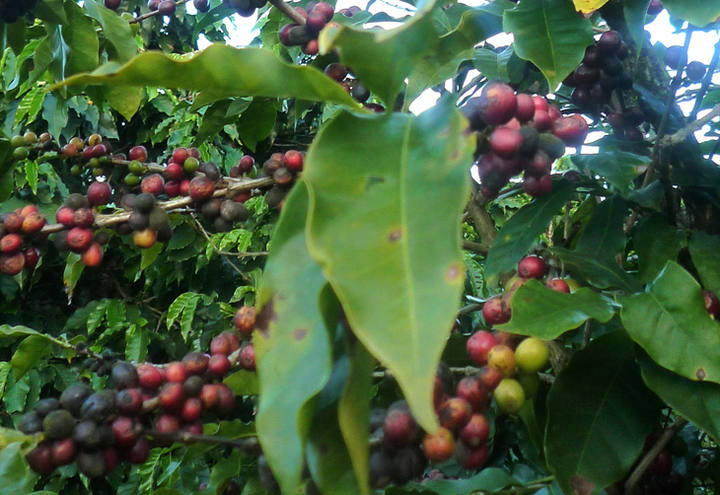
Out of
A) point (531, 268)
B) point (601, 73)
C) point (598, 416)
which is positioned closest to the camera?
point (598, 416)

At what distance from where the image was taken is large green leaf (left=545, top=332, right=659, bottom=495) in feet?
2.25

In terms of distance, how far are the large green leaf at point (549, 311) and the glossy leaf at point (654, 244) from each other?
23cm

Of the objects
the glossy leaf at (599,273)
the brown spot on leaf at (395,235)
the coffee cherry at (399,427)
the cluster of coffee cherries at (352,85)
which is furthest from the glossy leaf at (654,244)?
the brown spot on leaf at (395,235)

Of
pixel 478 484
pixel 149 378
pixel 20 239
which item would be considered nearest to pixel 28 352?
pixel 20 239

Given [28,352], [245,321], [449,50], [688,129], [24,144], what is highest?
[449,50]

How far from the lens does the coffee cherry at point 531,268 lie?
32.1 inches

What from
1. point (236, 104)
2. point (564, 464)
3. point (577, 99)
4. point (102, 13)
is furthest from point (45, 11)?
point (564, 464)

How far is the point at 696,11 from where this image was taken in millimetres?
742

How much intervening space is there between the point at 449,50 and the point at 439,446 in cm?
38

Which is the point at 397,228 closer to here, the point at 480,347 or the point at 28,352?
the point at 480,347

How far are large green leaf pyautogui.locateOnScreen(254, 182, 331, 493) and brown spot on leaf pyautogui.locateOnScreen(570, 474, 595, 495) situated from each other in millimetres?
352

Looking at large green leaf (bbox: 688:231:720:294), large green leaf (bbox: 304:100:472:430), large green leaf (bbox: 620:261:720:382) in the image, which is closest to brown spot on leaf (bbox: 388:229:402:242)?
large green leaf (bbox: 304:100:472:430)

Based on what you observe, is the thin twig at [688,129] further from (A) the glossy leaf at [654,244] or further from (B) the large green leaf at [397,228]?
(B) the large green leaf at [397,228]

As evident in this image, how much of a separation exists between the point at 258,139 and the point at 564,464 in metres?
0.70
